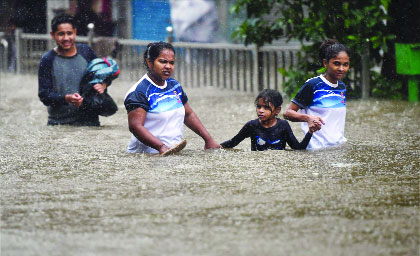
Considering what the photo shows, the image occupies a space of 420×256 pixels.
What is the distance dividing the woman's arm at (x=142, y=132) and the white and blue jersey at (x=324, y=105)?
1232mm

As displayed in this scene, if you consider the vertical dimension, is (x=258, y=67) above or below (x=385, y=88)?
above

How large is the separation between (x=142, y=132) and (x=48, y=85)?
2.51 metres

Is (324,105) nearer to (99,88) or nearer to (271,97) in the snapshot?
(271,97)

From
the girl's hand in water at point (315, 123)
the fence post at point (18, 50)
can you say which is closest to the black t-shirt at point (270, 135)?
the girl's hand in water at point (315, 123)

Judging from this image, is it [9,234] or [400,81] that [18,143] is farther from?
[400,81]

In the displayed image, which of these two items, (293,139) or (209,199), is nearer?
(209,199)

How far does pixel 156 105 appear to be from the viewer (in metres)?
6.69

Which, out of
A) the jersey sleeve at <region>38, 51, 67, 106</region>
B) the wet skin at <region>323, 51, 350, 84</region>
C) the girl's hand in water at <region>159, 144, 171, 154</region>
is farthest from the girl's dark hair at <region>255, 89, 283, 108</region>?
the jersey sleeve at <region>38, 51, 67, 106</region>

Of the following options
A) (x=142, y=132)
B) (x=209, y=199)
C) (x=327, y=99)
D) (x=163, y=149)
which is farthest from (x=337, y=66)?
(x=209, y=199)

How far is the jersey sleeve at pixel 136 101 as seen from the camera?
6543 millimetres

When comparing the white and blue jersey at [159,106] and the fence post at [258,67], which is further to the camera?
the fence post at [258,67]

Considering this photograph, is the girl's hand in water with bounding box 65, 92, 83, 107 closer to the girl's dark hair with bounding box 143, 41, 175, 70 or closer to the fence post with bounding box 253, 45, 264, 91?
the girl's dark hair with bounding box 143, 41, 175, 70

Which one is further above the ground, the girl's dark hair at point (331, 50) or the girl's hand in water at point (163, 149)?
the girl's dark hair at point (331, 50)

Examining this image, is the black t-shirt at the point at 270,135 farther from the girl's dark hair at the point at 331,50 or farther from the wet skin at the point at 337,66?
the girl's dark hair at the point at 331,50
